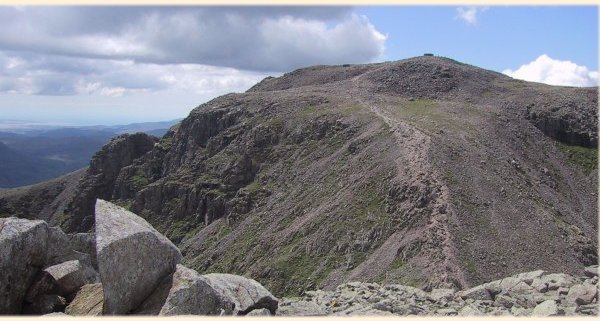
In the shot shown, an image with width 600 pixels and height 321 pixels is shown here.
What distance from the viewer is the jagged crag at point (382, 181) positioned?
61281 mm

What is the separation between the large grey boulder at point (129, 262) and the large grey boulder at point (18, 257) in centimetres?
463

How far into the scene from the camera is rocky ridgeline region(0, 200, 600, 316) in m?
21.8

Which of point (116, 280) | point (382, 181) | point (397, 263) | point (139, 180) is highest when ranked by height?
point (116, 280)

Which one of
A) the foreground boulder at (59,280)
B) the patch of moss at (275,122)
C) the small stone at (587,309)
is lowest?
the small stone at (587,309)

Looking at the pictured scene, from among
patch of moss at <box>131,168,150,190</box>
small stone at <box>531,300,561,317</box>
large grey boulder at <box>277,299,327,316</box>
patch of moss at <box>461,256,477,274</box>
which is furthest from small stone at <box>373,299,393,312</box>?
patch of moss at <box>131,168,150,190</box>

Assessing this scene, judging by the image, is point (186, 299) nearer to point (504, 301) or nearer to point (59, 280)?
point (59, 280)

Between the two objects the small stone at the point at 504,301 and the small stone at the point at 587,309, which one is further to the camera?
the small stone at the point at 504,301

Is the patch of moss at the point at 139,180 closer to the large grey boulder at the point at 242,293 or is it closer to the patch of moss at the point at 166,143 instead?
the patch of moss at the point at 166,143

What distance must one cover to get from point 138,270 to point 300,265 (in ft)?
160

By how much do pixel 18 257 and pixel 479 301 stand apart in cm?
2310

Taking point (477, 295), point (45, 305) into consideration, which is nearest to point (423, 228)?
point (477, 295)

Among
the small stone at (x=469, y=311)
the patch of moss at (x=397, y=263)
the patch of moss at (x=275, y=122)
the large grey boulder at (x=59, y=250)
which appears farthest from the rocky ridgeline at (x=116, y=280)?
the patch of moss at (x=275, y=122)

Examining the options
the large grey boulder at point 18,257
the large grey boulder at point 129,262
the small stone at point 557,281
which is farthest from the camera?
the small stone at point 557,281

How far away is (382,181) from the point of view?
76188 millimetres
